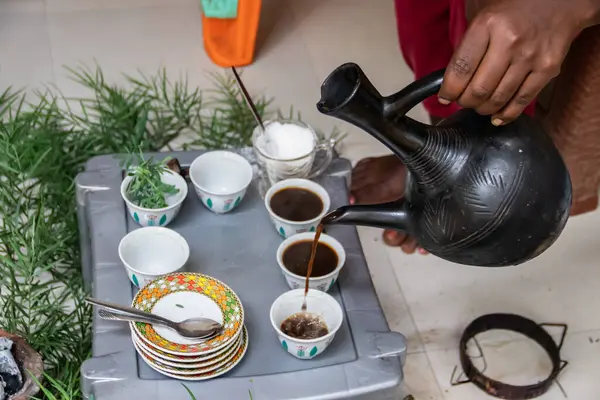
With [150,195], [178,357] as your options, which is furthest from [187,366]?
[150,195]

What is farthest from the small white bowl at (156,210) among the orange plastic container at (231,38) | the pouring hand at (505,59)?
the orange plastic container at (231,38)

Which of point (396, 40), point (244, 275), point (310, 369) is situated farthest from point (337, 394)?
point (396, 40)

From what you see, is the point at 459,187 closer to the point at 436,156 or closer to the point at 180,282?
the point at 436,156

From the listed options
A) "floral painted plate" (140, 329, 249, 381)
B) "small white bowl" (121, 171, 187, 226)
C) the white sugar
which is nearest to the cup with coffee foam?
the white sugar

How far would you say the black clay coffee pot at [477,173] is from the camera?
3.34 feet

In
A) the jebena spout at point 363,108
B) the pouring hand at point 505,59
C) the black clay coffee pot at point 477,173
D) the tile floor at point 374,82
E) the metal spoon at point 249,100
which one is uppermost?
the pouring hand at point 505,59

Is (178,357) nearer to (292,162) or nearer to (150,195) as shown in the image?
(150,195)

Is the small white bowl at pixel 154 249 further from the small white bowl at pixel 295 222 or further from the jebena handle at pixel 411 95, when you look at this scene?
the jebena handle at pixel 411 95

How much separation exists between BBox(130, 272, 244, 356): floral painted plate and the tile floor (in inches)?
20.0

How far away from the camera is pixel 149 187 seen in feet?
4.48

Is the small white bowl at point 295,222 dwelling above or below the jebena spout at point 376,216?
below

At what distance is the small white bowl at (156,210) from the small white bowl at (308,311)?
0.26m

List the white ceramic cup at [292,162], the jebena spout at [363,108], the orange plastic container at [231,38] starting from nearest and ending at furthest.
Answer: the jebena spout at [363,108] < the white ceramic cup at [292,162] < the orange plastic container at [231,38]

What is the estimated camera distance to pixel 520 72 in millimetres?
1024
